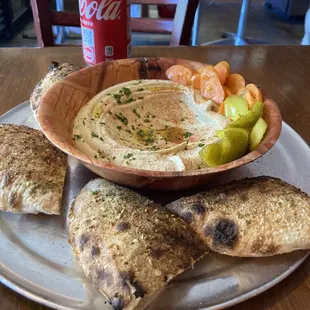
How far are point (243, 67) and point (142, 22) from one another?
602mm

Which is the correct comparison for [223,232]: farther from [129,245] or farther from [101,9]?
[101,9]

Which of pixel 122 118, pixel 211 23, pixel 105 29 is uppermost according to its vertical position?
pixel 105 29

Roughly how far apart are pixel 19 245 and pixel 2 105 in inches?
26.0

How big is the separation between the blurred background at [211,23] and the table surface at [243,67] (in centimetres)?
209

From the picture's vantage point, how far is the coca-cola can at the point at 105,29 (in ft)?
4.07

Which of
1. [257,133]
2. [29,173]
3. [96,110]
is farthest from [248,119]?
[29,173]

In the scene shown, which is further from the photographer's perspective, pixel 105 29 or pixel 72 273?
pixel 105 29

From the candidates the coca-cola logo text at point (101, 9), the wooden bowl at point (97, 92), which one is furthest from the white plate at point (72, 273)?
the coca-cola logo text at point (101, 9)

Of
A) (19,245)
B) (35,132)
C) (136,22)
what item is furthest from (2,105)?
(136,22)

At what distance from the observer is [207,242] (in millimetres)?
724

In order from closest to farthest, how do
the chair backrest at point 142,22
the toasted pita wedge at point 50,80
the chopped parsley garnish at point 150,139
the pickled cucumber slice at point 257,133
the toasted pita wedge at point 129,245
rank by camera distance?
the toasted pita wedge at point 129,245 < the pickled cucumber slice at point 257,133 < the chopped parsley garnish at point 150,139 < the toasted pita wedge at point 50,80 < the chair backrest at point 142,22

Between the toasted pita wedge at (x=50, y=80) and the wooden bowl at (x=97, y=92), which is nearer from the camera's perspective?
the wooden bowl at (x=97, y=92)

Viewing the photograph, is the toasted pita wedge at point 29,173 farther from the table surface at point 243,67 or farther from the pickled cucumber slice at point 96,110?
the table surface at point 243,67

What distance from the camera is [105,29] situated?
4.27 ft
